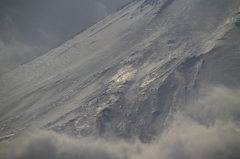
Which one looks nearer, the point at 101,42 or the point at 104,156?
the point at 104,156

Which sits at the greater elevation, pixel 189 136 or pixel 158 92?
pixel 158 92

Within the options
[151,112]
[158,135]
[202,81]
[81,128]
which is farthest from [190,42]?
[81,128]

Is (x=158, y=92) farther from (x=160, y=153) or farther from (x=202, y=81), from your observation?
(x=160, y=153)

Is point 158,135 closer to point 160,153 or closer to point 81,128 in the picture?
point 160,153

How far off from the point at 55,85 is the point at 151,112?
1567 cm

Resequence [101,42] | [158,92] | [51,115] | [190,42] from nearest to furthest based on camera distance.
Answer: [158,92]
[51,115]
[190,42]
[101,42]

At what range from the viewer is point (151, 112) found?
2291cm

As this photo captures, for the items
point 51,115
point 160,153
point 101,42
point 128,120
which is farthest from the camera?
point 101,42

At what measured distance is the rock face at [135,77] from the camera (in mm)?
23234

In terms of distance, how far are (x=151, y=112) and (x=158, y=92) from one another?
2586 millimetres

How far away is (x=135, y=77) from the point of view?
27.7 metres

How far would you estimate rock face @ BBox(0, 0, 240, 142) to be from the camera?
915 inches

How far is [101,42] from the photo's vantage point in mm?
42562

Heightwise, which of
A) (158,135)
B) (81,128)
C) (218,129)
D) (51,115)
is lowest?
(218,129)
